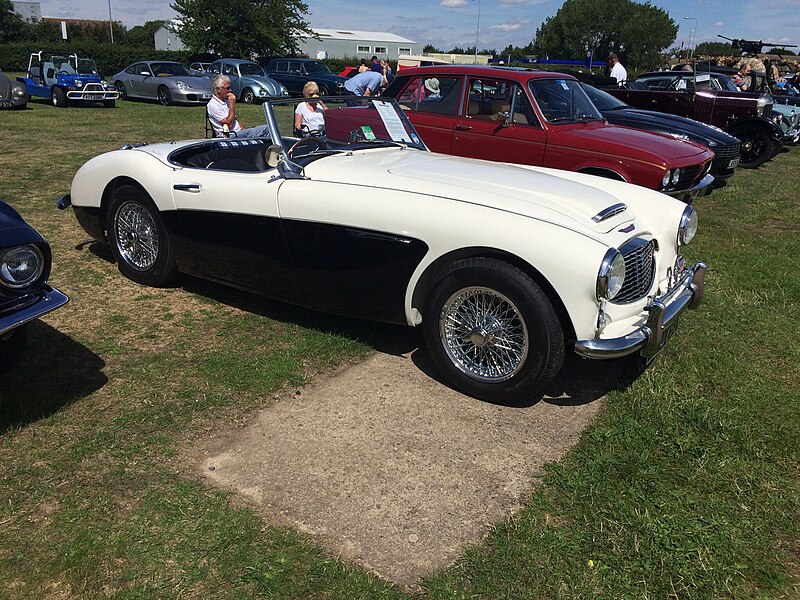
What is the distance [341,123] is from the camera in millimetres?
4703

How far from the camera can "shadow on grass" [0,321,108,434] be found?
330 centimetres

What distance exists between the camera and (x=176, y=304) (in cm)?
477

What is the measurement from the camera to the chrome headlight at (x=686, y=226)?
4.02 meters

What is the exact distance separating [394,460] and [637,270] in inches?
65.5

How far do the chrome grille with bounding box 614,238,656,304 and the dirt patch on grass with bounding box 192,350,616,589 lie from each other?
63 centimetres

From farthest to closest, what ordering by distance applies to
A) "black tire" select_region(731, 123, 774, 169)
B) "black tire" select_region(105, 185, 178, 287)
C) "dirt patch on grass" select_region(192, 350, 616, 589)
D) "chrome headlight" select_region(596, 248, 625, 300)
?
"black tire" select_region(731, 123, 774, 169)
"black tire" select_region(105, 185, 178, 287)
"chrome headlight" select_region(596, 248, 625, 300)
"dirt patch on grass" select_region(192, 350, 616, 589)

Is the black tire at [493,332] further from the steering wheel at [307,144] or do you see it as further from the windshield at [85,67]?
the windshield at [85,67]

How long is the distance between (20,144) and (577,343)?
473 inches

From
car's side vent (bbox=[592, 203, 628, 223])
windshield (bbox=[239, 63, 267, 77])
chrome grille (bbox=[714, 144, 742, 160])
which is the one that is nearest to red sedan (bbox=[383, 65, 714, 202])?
chrome grille (bbox=[714, 144, 742, 160])

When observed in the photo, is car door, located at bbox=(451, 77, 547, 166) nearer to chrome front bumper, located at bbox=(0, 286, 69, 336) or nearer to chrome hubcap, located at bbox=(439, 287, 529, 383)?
chrome hubcap, located at bbox=(439, 287, 529, 383)

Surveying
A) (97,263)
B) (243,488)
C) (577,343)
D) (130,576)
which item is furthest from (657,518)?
(97,263)

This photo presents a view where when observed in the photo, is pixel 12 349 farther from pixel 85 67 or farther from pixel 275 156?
pixel 85 67

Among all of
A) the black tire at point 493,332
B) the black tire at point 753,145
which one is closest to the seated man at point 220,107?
the black tire at point 493,332

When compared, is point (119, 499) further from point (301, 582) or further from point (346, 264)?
point (346, 264)
